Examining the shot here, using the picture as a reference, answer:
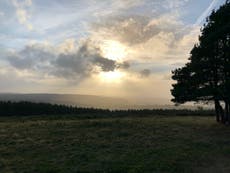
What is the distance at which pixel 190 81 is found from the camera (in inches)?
1109

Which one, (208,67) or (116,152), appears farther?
(208,67)

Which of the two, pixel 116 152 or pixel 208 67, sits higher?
pixel 208 67

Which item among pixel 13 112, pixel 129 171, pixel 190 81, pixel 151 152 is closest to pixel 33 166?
pixel 129 171

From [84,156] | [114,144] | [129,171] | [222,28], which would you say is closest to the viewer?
[129,171]

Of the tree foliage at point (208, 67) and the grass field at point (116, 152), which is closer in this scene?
the grass field at point (116, 152)

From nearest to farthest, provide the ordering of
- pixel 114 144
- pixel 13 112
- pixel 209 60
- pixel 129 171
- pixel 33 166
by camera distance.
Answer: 1. pixel 129 171
2. pixel 33 166
3. pixel 114 144
4. pixel 209 60
5. pixel 13 112

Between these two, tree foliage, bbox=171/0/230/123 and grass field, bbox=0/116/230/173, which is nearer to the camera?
grass field, bbox=0/116/230/173

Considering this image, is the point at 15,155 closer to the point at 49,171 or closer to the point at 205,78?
the point at 49,171

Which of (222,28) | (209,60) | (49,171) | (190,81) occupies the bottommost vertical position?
(49,171)

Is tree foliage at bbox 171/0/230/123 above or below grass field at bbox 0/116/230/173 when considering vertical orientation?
above

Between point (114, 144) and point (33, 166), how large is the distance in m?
6.96

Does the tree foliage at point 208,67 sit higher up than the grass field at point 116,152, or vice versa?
the tree foliage at point 208,67

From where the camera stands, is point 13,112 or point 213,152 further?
point 13,112

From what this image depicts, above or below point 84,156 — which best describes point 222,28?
above
